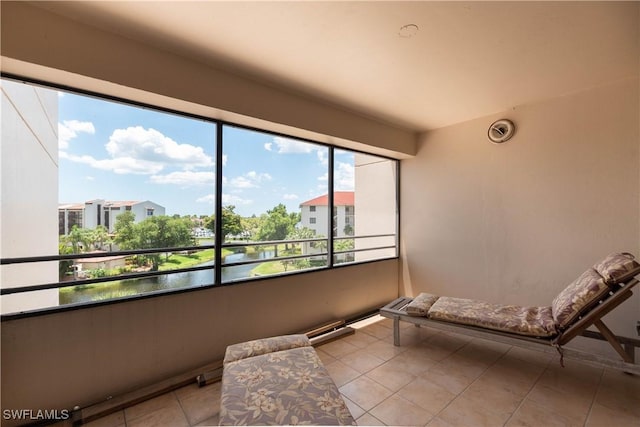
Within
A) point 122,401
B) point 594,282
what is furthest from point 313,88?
point 122,401

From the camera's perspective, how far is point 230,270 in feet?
8.39

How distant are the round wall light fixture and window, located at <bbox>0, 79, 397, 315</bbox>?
2.21 m

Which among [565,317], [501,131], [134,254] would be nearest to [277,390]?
[134,254]

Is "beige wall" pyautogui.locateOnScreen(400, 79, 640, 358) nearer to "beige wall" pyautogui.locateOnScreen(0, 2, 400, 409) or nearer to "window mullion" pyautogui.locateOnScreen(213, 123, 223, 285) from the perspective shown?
"beige wall" pyautogui.locateOnScreen(0, 2, 400, 409)

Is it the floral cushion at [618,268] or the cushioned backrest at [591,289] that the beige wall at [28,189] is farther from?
the floral cushion at [618,268]

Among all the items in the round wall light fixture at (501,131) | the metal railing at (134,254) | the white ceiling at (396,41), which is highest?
the white ceiling at (396,41)

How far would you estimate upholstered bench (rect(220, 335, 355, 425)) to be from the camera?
3.87 ft

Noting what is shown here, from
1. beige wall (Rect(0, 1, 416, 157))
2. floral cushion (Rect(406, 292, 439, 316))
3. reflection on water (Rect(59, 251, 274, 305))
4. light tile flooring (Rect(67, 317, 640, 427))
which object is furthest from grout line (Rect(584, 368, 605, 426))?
beige wall (Rect(0, 1, 416, 157))

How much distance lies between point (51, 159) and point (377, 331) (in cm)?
332

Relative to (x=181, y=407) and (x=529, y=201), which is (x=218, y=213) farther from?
(x=529, y=201)

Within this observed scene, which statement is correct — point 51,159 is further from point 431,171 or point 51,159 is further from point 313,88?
point 431,171

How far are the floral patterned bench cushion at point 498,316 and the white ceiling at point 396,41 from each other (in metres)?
2.07

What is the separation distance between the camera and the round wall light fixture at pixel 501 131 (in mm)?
3029

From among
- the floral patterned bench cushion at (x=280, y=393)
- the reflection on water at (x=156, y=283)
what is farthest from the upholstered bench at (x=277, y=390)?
the reflection on water at (x=156, y=283)
